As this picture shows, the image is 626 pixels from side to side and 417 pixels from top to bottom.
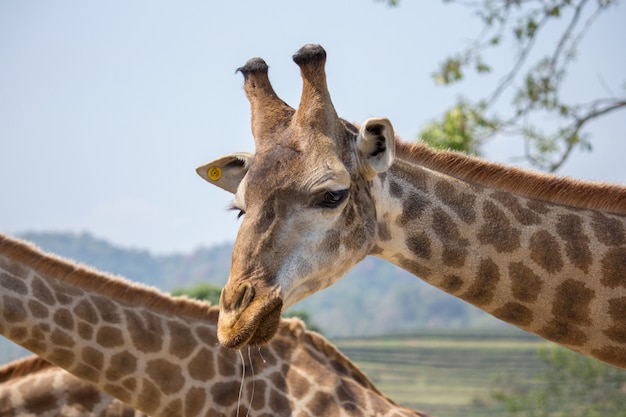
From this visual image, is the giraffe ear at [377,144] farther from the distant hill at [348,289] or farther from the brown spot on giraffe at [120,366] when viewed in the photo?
the distant hill at [348,289]

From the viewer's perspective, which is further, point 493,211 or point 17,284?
point 17,284

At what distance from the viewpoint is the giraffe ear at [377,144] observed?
4.98 m

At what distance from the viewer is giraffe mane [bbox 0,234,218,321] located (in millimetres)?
6797

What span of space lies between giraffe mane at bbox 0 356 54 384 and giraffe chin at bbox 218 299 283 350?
3.11 metres

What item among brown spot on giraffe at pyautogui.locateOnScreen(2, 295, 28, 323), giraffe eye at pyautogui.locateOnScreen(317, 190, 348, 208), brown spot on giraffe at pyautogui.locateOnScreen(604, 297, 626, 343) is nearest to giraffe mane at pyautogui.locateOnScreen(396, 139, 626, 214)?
brown spot on giraffe at pyautogui.locateOnScreen(604, 297, 626, 343)

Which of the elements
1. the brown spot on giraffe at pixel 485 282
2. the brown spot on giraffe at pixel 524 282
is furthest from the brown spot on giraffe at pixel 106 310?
the brown spot on giraffe at pixel 524 282

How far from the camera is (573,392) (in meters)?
18.2

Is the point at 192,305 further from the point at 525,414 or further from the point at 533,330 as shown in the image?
the point at 525,414

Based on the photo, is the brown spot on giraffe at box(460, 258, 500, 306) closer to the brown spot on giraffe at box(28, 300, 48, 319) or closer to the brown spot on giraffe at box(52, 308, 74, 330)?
the brown spot on giraffe at box(52, 308, 74, 330)

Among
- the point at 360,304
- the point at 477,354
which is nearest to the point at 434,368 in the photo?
the point at 477,354

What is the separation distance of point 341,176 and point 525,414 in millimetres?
14671

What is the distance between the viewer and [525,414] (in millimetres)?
18438

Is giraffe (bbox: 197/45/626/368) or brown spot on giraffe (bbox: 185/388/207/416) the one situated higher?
giraffe (bbox: 197/45/626/368)

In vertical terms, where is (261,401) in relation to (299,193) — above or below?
below
